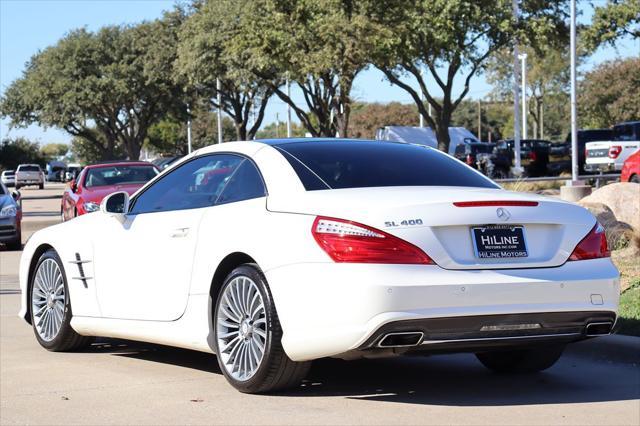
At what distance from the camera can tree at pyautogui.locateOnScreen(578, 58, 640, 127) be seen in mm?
75875

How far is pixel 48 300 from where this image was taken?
8.89 m

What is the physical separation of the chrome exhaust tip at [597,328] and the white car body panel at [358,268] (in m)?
0.11

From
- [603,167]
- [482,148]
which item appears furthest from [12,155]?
[603,167]

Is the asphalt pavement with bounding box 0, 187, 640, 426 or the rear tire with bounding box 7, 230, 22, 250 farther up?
the asphalt pavement with bounding box 0, 187, 640, 426

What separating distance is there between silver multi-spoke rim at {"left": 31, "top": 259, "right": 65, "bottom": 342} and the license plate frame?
380cm

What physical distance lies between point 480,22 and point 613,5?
5.70 meters

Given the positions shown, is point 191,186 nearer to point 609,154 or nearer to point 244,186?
point 244,186

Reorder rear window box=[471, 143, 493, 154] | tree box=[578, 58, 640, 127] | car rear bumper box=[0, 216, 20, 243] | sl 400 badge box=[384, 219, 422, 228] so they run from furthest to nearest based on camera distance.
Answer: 1. tree box=[578, 58, 640, 127]
2. rear window box=[471, 143, 493, 154]
3. car rear bumper box=[0, 216, 20, 243]
4. sl 400 badge box=[384, 219, 422, 228]

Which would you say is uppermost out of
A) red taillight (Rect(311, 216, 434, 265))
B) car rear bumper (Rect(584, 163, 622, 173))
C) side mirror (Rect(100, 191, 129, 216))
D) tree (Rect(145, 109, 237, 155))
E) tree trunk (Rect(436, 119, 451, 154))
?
tree (Rect(145, 109, 237, 155))

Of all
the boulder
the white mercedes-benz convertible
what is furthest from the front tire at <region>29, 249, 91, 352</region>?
the boulder

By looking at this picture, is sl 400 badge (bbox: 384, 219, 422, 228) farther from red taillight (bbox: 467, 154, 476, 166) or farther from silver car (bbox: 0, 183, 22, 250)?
red taillight (bbox: 467, 154, 476, 166)

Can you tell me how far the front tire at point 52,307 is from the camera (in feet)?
28.4

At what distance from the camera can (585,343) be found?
325 inches

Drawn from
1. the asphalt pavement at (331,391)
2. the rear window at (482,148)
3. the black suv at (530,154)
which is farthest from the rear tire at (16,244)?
the rear window at (482,148)
